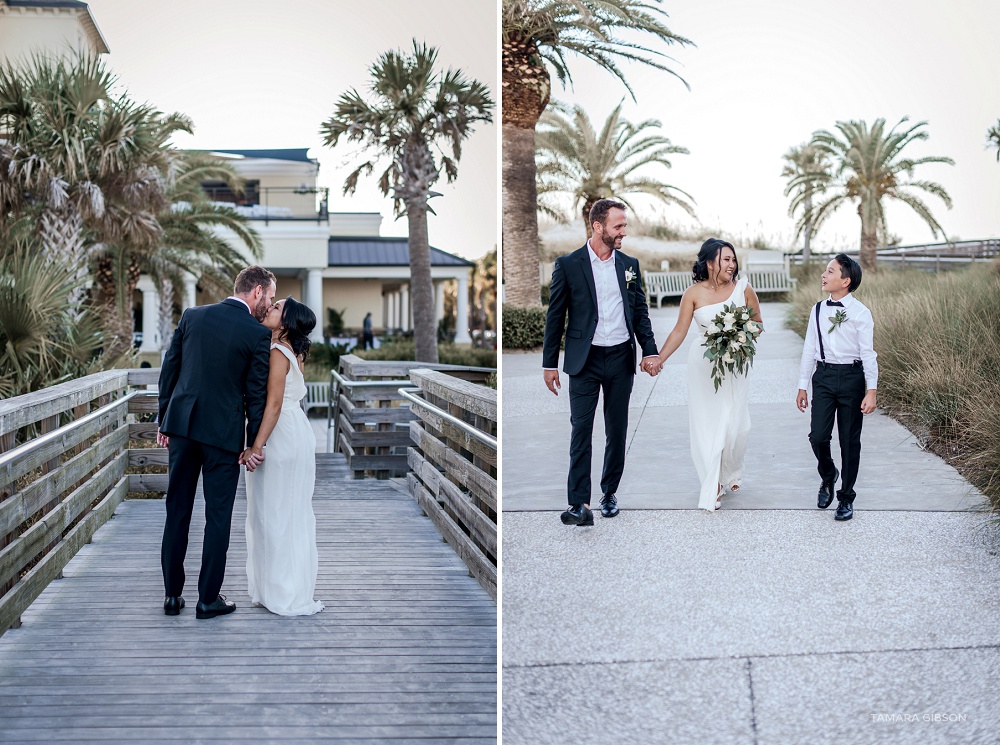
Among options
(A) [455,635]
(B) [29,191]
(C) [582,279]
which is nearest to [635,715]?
(A) [455,635]

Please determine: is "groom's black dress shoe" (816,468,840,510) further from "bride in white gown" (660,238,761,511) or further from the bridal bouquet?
the bridal bouquet

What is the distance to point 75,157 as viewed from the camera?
17094 mm

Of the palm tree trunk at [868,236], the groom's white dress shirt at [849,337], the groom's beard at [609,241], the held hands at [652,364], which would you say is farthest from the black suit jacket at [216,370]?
the palm tree trunk at [868,236]

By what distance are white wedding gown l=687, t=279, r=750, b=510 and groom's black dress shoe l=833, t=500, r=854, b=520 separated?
0.71m

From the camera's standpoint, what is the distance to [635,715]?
12.4 feet

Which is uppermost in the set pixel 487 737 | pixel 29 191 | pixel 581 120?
pixel 581 120

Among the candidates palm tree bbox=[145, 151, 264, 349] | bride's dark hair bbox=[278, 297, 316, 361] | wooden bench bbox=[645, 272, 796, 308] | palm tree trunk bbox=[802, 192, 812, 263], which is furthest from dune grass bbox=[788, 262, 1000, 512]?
palm tree bbox=[145, 151, 264, 349]

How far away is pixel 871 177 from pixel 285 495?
2256cm

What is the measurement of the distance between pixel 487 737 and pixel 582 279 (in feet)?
9.33

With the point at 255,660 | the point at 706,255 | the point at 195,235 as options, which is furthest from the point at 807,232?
the point at 255,660

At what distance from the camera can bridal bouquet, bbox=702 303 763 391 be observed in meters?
6.22

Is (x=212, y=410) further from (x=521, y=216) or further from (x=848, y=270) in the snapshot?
(x=521, y=216)

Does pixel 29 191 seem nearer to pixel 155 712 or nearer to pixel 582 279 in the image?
pixel 582 279

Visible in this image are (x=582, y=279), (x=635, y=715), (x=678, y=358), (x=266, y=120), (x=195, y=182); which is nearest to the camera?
(x=635, y=715)
